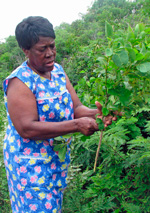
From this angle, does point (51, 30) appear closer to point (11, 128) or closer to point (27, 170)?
point (11, 128)

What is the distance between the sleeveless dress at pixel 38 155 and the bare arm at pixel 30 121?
0.07 m

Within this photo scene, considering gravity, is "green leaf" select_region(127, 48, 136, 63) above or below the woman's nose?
below

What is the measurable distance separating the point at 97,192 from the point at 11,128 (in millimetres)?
1168

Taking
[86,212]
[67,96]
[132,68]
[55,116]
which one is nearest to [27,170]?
[55,116]

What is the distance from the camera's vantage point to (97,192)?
2.41 meters

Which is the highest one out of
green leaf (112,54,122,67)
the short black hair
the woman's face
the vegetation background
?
the short black hair

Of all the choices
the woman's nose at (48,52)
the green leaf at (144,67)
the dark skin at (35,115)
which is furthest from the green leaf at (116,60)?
the woman's nose at (48,52)

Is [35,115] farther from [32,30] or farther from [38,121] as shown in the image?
[32,30]

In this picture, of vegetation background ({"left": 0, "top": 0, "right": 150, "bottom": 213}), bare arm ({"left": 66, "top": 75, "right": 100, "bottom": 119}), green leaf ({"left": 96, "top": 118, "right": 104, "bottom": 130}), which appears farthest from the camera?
bare arm ({"left": 66, "top": 75, "right": 100, "bottom": 119})

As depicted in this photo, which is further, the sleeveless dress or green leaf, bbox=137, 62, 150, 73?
the sleeveless dress

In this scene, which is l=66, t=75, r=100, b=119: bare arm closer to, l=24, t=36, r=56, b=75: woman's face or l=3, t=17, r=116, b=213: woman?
l=3, t=17, r=116, b=213: woman

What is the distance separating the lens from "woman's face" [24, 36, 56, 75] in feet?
5.16

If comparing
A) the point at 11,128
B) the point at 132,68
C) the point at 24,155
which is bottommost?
the point at 24,155

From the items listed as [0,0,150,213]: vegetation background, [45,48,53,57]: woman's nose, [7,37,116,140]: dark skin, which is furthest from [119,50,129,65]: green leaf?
[45,48,53,57]: woman's nose
